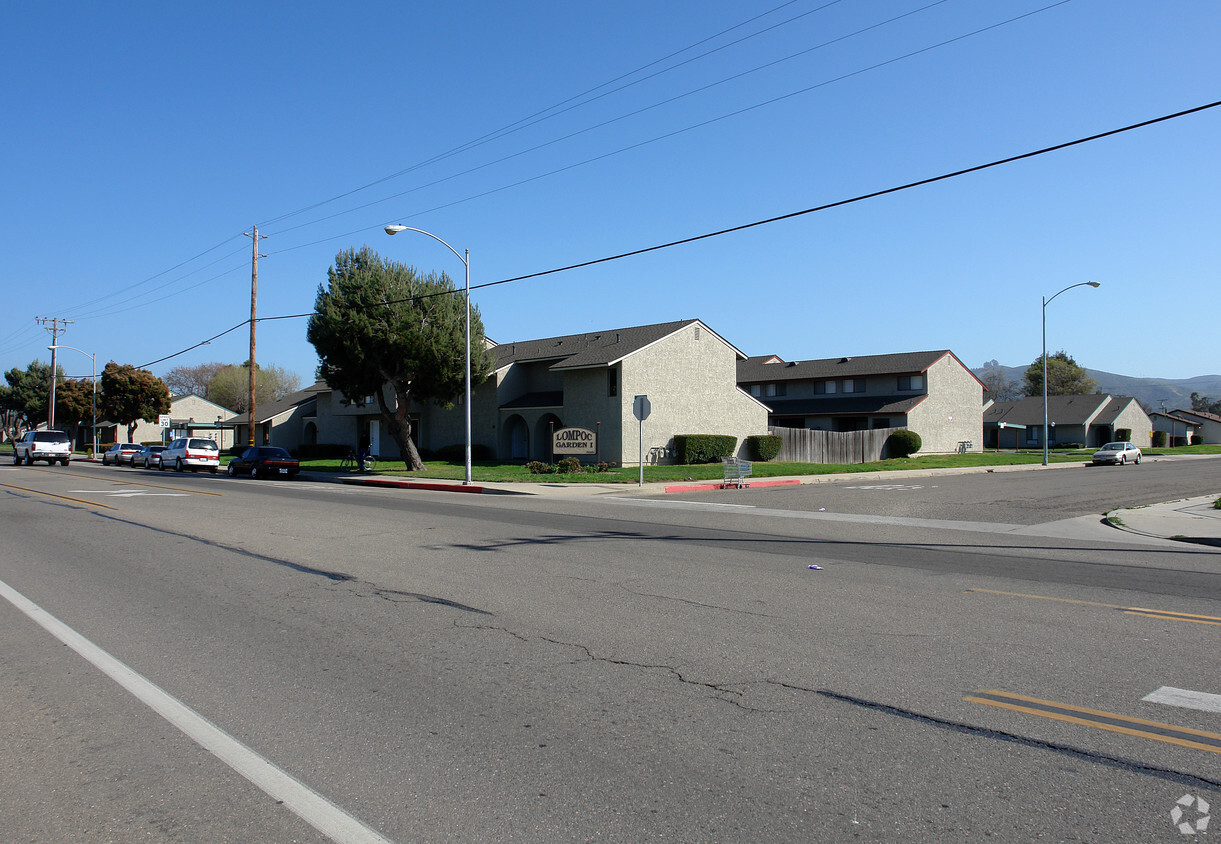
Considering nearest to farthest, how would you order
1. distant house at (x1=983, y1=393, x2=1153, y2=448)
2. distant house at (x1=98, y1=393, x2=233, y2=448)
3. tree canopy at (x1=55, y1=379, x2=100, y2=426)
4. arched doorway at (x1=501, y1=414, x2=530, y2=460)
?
arched doorway at (x1=501, y1=414, x2=530, y2=460), distant house at (x1=983, y1=393, x2=1153, y2=448), tree canopy at (x1=55, y1=379, x2=100, y2=426), distant house at (x1=98, y1=393, x2=233, y2=448)

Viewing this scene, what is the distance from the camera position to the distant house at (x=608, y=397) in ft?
121

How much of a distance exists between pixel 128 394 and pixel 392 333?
4941cm

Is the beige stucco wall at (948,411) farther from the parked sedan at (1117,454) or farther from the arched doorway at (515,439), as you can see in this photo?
the arched doorway at (515,439)

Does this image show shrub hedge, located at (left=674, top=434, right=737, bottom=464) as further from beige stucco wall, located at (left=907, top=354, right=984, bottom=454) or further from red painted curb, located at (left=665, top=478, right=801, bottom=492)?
beige stucco wall, located at (left=907, top=354, right=984, bottom=454)

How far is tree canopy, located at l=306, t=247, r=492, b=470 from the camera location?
3522 centimetres

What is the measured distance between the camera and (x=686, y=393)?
3938 cm

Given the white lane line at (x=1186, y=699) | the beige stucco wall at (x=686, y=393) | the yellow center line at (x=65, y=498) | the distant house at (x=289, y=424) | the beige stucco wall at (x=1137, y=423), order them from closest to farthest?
the white lane line at (x=1186, y=699)
the yellow center line at (x=65, y=498)
the beige stucco wall at (x=686, y=393)
the distant house at (x=289, y=424)
the beige stucco wall at (x=1137, y=423)

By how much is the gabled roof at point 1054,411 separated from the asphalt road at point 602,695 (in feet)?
229

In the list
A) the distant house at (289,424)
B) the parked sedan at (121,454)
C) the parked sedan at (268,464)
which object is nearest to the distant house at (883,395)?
the parked sedan at (268,464)

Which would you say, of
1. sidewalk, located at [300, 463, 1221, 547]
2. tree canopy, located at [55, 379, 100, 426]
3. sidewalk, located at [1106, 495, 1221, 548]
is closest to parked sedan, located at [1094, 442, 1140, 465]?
sidewalk, located at [300, 463, 1221, 547]

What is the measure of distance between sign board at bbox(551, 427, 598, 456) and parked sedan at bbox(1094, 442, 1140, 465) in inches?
1248

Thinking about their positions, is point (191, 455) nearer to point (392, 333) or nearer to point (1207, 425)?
point (392, 333)

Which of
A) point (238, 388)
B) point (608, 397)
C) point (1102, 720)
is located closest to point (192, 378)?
point (238, 388)

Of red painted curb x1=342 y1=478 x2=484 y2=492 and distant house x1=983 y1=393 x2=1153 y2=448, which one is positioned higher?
distant house x1=983 y1=393 x2=1153 y2=448
